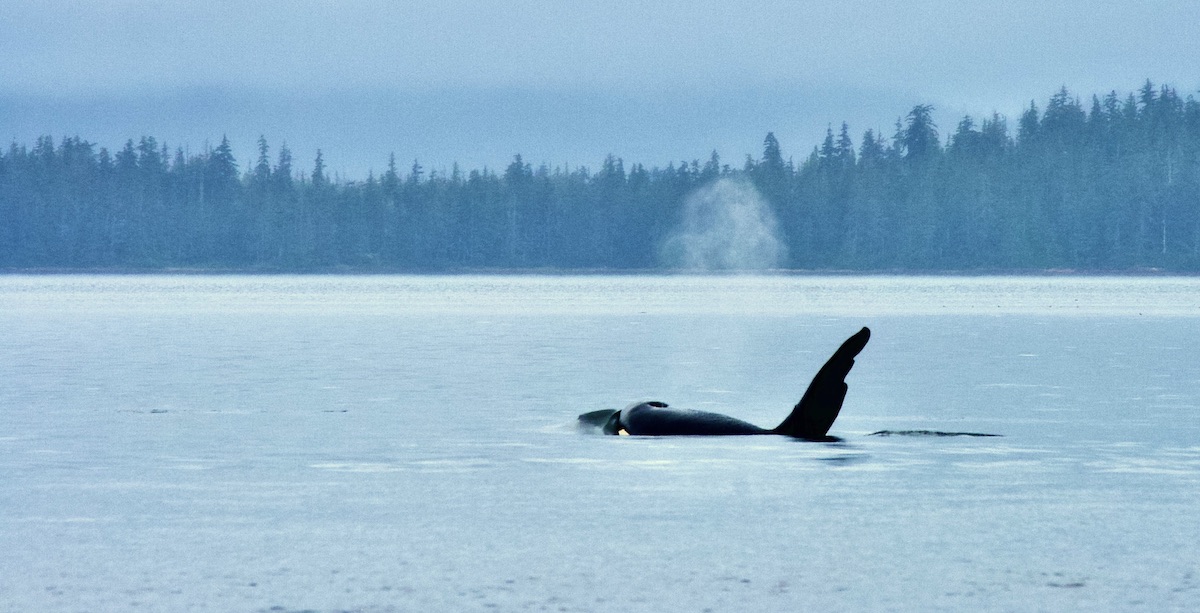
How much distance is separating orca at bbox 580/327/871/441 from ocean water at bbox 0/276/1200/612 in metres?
0.47

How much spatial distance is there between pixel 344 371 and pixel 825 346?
1478cm

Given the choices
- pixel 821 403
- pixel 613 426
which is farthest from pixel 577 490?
pixel 821 403

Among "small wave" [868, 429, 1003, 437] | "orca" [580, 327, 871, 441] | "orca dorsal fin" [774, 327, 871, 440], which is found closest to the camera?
"orca dorsal fin" [774, 327, 871, 440]

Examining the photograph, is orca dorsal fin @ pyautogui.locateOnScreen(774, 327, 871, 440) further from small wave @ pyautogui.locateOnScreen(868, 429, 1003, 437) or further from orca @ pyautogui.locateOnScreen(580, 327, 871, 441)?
small wave @ pyautogui.locateOnScreen(868, 429, 1003, 437)

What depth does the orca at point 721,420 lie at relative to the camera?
72.8ft

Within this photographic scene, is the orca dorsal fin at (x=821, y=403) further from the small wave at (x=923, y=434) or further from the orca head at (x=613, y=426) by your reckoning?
the orca head at (x=613, y=426)

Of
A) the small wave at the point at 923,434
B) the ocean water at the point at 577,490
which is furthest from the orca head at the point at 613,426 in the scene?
the small wave at the point at 923,434

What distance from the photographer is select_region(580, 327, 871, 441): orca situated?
22203mm

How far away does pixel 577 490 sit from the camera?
17.4 metres

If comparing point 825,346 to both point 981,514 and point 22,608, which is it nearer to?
point 981,514

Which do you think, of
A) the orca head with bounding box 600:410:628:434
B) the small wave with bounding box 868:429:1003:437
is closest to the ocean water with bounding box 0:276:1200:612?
the small wave with bounding box 868:429:1003:437

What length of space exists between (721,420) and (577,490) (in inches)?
227

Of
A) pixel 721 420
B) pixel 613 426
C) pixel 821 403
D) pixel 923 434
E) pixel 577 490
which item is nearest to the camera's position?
pixel 577 490

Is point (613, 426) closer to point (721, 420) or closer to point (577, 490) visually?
point (721, 420)
